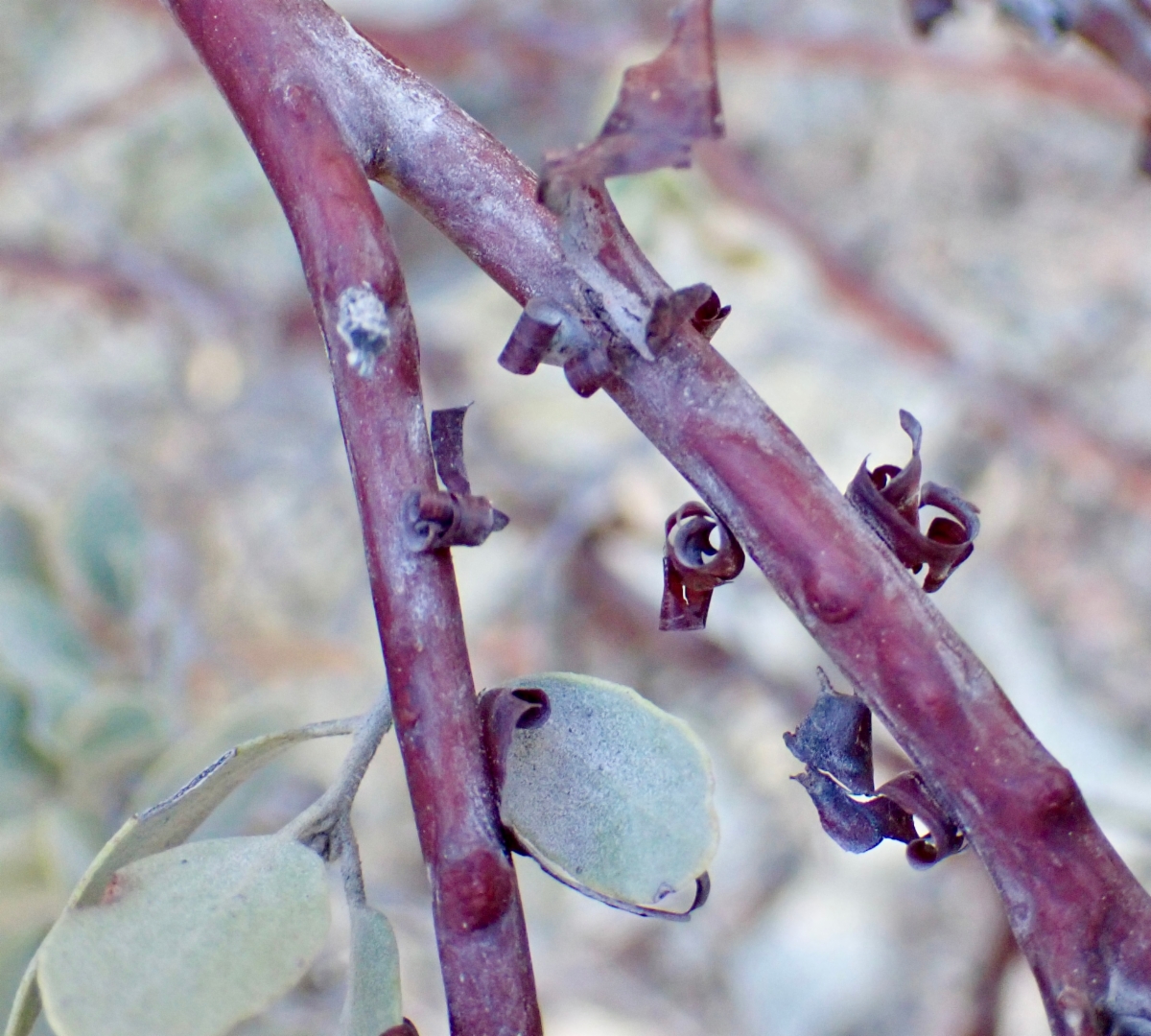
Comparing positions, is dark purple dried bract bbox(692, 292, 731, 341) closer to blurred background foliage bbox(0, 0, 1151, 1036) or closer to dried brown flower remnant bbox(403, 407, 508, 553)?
dried brown flower remnant bbox(403, 407, 508, 553)

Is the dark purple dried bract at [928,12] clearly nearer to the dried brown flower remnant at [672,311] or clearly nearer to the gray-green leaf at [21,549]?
the dried brown flower remnant at [672,311]

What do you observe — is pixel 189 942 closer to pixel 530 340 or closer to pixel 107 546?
pixel 530 340

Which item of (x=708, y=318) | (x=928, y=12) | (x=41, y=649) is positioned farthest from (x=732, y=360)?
(x=708, y=318)

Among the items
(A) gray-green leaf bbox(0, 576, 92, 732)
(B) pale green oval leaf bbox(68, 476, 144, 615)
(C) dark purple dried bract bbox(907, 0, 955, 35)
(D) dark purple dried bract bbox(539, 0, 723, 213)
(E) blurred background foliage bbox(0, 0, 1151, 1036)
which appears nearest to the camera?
Result: (D) dark purple dried bract bbox(539, 0, 723, 213)

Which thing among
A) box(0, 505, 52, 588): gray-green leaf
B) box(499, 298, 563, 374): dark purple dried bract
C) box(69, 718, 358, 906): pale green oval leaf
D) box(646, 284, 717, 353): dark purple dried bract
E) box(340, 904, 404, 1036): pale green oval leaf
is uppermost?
box(0, 505, 52, 588): gray-green leaf

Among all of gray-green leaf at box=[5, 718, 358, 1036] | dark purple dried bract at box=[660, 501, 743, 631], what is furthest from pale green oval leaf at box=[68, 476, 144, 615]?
dark purple dried bract at box=[660, 501, 743, 631]

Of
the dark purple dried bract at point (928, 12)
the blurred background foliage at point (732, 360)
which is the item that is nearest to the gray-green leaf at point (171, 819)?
the dark purple dried bract at point (928, 12)
